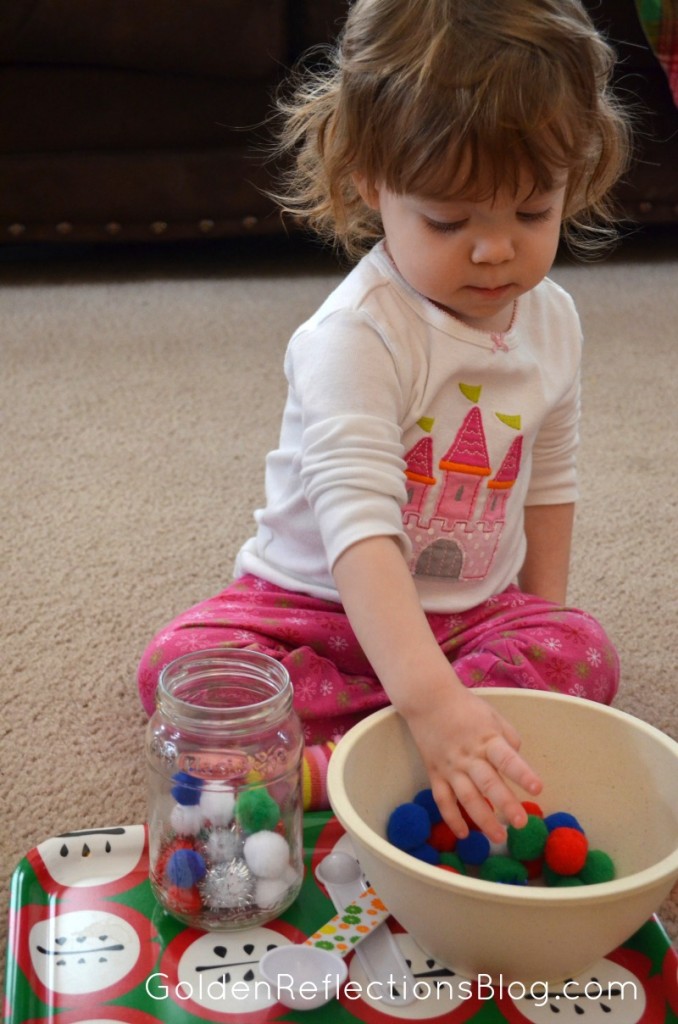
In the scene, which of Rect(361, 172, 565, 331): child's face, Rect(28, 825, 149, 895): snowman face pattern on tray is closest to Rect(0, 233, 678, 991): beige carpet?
Rect(28, 825, 149, 895): snowman face pattern on tray

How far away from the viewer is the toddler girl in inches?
27.8

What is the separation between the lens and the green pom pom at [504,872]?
0.68 metres

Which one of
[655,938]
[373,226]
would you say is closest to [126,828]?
[655,938]

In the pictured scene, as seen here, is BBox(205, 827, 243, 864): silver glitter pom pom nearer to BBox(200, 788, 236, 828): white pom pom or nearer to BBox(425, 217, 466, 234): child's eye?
BBox(200, 788, 236, 828): white pom pom

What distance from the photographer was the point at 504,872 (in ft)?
2.23

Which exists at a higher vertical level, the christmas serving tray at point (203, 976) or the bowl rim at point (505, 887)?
the bowl rim at point (505, 887)

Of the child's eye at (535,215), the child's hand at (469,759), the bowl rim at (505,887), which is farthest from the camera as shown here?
the child's eye at (535,215)

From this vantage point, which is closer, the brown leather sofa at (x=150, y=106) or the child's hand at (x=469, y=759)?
the child's hand at (x=469, y=759)

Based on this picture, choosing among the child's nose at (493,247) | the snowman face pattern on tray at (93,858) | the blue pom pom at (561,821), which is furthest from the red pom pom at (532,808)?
the child's nose at (493,247)

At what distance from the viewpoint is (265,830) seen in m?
0.68

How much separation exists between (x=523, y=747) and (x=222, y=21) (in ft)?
4.64

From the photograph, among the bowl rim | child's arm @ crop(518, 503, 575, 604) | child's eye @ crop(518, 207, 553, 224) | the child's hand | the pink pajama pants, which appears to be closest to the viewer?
the bowl rim

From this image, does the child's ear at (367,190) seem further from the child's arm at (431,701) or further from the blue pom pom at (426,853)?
the blue pom pom at (426,853)

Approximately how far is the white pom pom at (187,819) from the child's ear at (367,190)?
1.33 feet
